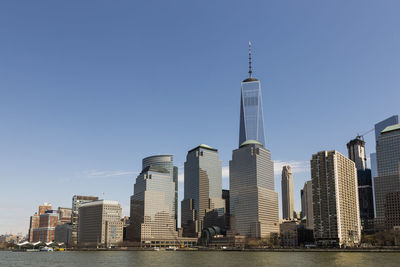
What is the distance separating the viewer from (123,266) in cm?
13138

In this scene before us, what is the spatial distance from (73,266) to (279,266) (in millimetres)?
59384

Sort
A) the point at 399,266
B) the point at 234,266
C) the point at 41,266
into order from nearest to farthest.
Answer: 1. the point at 399,266
2. the point at 234,266
3. the point at 41,266

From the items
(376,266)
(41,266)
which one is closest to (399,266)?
(376,266)

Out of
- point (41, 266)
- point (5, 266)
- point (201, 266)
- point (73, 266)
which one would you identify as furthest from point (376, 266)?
point (5, 266)

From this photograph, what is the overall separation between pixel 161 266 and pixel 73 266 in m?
25.9

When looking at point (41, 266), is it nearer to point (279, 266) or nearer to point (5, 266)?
point (5, 266)

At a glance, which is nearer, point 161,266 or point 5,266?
point 161,266

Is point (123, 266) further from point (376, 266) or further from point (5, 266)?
point (376, 266)

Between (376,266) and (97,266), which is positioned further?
(97,266)

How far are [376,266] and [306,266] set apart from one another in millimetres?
18163

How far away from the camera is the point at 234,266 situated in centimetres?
12588

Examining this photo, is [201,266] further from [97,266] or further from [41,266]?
[41,266]

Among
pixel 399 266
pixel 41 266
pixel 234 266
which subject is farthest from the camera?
pixel 41 266

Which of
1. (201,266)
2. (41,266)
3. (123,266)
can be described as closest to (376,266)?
(201,266)
